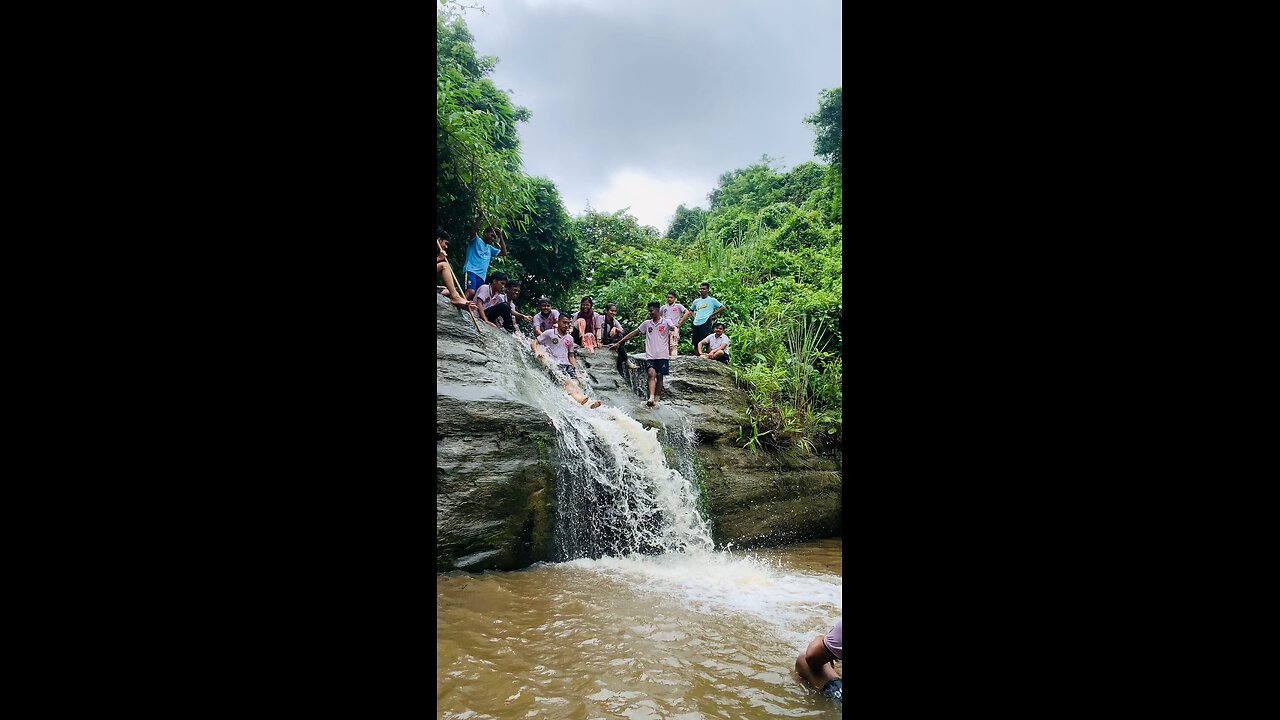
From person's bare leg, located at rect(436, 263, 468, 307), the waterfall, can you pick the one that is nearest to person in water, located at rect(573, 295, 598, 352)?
the waterfall

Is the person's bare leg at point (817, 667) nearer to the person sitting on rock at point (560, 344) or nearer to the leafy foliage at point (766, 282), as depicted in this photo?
the leafy foliage at point (766, 282)

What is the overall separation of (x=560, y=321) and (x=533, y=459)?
3.27m

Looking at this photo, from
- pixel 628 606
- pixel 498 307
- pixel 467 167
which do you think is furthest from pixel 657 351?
pixel 628 606

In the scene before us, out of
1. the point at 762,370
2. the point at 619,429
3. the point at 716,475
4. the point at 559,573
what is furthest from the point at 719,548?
the point at 762,370

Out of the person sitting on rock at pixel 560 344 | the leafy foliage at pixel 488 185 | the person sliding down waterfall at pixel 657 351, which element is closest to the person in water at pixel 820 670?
the person sliding down waterfall at pixel 657 351

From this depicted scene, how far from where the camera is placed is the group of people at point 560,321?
8.16 metres

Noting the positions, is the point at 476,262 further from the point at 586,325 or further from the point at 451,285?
the point at 586,325

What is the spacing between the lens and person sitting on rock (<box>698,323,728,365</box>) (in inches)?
402

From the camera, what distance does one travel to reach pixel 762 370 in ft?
30.4

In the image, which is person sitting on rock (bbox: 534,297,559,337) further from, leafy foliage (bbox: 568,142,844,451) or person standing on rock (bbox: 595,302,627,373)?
leafy foliage (bbox: 568,142,844,451)
